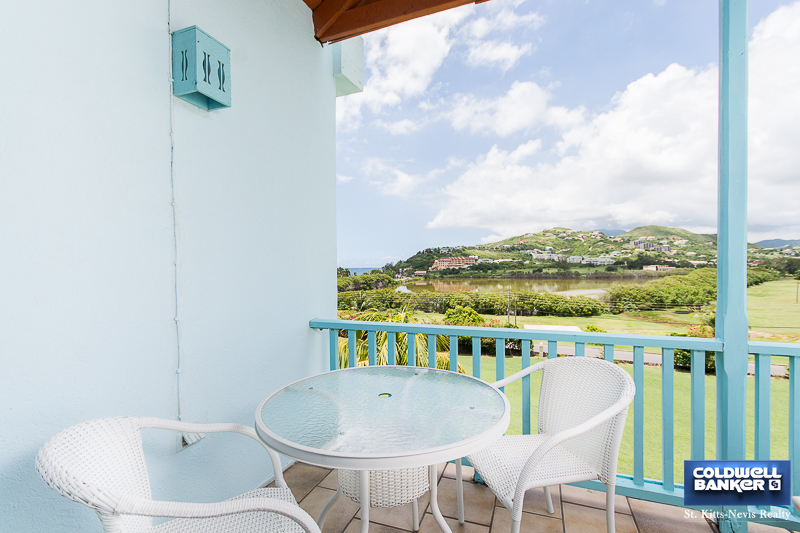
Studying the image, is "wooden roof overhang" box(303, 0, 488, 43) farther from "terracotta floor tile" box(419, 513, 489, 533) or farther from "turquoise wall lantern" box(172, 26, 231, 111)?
"terracotta floor tile" box(419, 513, 489, 533)

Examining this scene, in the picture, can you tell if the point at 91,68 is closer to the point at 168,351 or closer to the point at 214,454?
the point at 168,351

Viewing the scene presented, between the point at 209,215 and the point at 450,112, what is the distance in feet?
20.6

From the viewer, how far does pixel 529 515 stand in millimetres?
1870

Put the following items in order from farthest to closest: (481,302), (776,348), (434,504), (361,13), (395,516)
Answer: (481,302)
(361,13)
(395,516)
(776,348)
(434,504)

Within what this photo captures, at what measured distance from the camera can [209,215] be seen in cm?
180

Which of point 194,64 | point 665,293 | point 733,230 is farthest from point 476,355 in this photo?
point 665,293

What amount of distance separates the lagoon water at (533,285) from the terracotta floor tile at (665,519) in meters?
3.29

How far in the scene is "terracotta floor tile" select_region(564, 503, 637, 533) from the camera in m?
1.75

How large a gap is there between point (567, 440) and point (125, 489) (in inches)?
62.9

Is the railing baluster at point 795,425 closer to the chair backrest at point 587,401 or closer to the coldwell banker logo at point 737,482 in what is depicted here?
the coldwell banker logo at point 737,482

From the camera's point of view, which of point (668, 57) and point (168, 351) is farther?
point (668, 57)

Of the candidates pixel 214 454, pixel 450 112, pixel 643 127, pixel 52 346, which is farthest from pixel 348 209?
pixel 52 346

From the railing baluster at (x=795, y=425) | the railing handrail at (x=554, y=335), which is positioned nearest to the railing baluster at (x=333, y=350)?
the railing handrail at (x=554, y=335)

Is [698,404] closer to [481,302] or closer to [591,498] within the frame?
[591,498]
